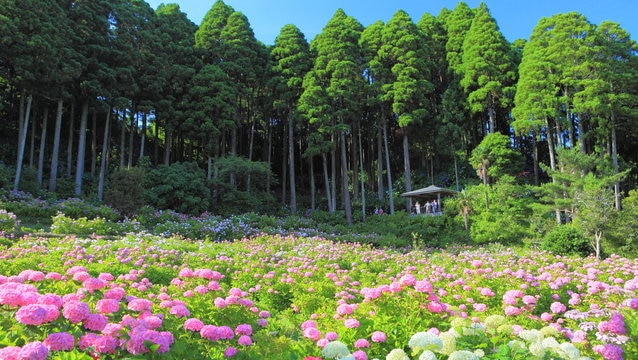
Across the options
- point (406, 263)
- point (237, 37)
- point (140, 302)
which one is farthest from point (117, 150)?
point (140, 302)

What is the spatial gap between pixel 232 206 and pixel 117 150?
11.5 meters

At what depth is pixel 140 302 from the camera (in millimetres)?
2348

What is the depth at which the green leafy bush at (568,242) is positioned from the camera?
39.1 ft

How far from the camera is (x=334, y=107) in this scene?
2288 cm

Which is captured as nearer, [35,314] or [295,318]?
[35,314]

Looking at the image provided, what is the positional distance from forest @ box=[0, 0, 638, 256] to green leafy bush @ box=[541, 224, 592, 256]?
0.21 ft

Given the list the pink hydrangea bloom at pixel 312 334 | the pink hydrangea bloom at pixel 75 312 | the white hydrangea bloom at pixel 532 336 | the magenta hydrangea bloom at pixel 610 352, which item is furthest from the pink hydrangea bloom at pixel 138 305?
the magenta hydrangea bloom at pixel 610 352

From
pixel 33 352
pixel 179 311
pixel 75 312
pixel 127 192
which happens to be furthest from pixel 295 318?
pixel 127 192

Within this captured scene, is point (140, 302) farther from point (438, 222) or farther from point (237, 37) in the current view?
point (237, 37)

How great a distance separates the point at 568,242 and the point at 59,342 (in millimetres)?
13244

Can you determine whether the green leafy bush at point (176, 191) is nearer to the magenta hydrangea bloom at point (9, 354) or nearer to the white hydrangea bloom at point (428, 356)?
the magenta hydrangea bloom at point (9, 354)

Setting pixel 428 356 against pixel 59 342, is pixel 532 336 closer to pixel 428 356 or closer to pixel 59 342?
pixel 428 356

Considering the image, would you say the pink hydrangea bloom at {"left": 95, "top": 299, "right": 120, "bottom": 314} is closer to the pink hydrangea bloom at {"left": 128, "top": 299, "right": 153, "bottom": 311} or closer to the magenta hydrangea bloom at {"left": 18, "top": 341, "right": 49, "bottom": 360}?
the pink hydrangea bloom at {"left": 128, "top": 299, "right": 153, "bottom": 311}

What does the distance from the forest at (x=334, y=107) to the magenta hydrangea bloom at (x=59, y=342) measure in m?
13.0
